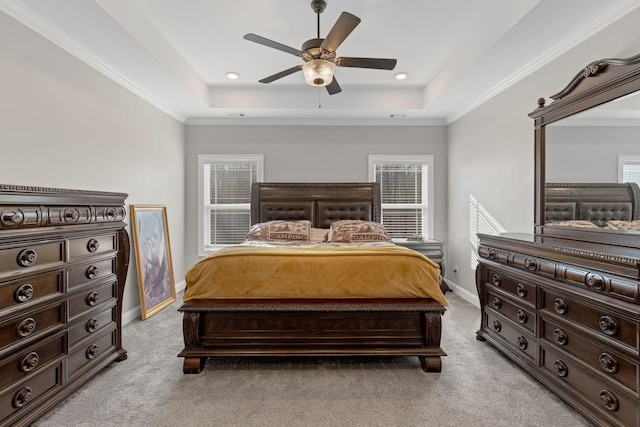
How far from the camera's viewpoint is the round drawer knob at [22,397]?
1721 mm

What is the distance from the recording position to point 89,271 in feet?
7.47

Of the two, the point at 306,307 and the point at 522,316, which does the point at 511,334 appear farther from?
the point at 306,307

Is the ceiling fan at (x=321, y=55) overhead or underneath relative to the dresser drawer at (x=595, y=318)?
overhead

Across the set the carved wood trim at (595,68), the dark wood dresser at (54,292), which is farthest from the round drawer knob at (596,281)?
the dark wood dresser at (54,292)

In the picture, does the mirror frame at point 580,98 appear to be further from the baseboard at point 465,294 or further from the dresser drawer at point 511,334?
the baseboard at point 465,294

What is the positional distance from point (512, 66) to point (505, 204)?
1.45 metres

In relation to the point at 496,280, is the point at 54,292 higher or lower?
higher

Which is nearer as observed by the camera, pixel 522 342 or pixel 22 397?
pixel 22 397

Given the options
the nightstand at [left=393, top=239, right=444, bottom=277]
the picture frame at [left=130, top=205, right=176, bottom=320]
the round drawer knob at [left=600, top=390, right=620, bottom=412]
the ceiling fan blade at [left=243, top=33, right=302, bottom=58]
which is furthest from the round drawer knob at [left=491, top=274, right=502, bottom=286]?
the picture frame at [left=130, top=205, right=176, bottom=320]

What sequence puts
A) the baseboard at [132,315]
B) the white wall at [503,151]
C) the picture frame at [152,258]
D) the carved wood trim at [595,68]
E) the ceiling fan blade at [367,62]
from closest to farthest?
the carved wood trim at [595,68] < the white wall at [503,151] < the ceiling fan blade at [367,62] < the baseboard at [132,315] < the picture frame at [152,258]

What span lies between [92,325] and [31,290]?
0.63m

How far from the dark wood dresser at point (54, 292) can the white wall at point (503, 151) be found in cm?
383

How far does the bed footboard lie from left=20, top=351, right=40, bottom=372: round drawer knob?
0.86 meters

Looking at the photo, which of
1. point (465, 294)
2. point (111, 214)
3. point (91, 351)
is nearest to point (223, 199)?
point (111, 214)
